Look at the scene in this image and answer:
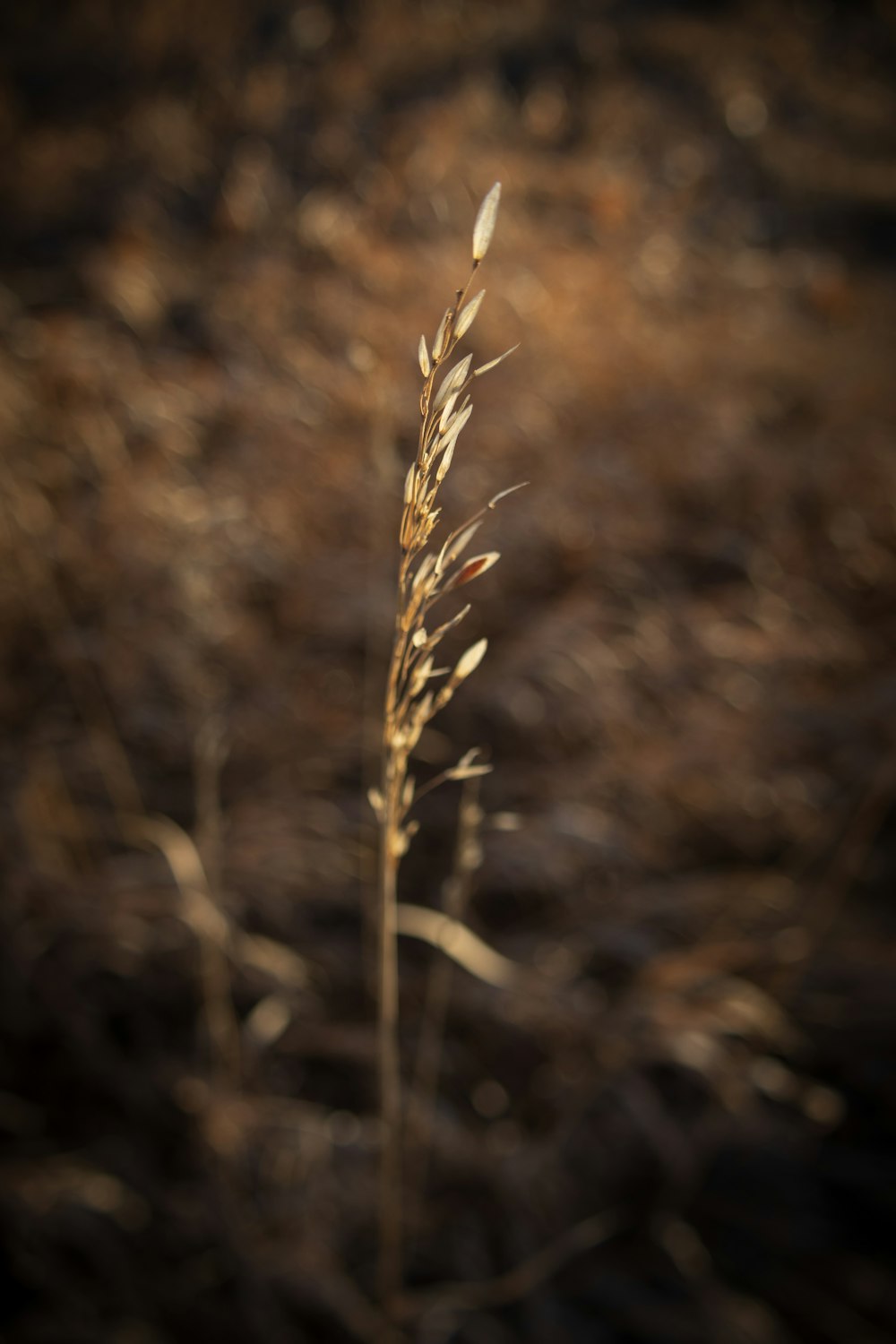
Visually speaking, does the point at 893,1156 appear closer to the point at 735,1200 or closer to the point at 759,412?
the point at 735,1200

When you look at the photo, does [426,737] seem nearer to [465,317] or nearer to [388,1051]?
[388,1051]

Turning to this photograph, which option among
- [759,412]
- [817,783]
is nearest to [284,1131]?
[817,783]

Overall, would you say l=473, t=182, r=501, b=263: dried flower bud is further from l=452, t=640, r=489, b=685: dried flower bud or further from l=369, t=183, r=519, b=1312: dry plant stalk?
l=452, t=640, r=489, b=685: dried flower bud

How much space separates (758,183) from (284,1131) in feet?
12.6

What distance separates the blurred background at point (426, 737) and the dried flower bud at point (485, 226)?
1.22 feet

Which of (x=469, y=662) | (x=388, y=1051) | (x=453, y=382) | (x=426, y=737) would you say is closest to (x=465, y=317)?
(x=453, y=382)

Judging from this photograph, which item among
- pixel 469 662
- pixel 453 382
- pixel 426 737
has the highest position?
pixel 453 382

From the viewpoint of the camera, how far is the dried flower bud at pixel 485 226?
0.32 meters

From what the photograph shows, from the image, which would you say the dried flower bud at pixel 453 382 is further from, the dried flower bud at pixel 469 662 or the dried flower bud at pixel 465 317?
the dried flower bud at pixel 469 662

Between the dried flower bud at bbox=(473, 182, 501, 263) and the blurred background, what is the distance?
0.37 metres

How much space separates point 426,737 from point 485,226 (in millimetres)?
1168

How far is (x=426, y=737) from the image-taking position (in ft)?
4.78

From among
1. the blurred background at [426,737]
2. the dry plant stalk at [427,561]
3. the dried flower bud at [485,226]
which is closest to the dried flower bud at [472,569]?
the dry plant stalk at [427,561]

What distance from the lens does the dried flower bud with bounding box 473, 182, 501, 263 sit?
32cm
